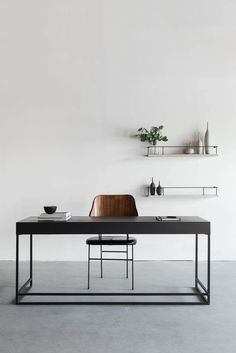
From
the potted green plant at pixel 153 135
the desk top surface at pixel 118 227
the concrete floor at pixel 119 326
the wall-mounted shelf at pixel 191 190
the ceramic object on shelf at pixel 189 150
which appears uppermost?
the potted green plant at pixel 153 135

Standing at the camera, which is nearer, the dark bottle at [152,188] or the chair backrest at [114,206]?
the chair backrest at [114,206]

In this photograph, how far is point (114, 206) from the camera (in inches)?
166

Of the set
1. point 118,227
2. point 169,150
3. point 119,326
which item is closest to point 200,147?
point 169,150

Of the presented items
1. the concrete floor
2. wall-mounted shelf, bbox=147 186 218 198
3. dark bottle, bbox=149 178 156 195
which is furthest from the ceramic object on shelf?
the concrete floor

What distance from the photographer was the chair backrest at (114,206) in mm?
4199

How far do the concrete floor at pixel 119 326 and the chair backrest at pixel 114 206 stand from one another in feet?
2.48

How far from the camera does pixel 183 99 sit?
15.8 ft

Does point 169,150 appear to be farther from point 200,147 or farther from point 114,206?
point 114,206

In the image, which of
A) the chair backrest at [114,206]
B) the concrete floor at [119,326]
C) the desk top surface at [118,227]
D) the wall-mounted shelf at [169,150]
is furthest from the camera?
the wall-mounted shelf at [169,150]

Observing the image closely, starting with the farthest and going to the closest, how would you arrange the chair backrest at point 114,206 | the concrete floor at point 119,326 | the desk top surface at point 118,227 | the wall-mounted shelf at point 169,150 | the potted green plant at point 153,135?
the wall-mounted shelf at point 169,150
the potted green plant at point 153,135
the chair backrest at point 114,206
the desk top surface at point 118,227
the concrete floor at point 119,326

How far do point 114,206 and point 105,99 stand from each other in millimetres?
1420

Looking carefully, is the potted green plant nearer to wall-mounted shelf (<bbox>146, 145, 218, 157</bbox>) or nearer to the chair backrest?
wall-mounted shelf (<bbox>146, 145, 218, 157</bbox>)

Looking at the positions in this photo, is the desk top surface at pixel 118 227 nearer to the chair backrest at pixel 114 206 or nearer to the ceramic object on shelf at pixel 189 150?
the chair backrest at pixel 114 206

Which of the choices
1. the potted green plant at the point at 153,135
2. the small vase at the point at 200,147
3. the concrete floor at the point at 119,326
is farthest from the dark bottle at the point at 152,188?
the concrete floor at the point at 119,326
